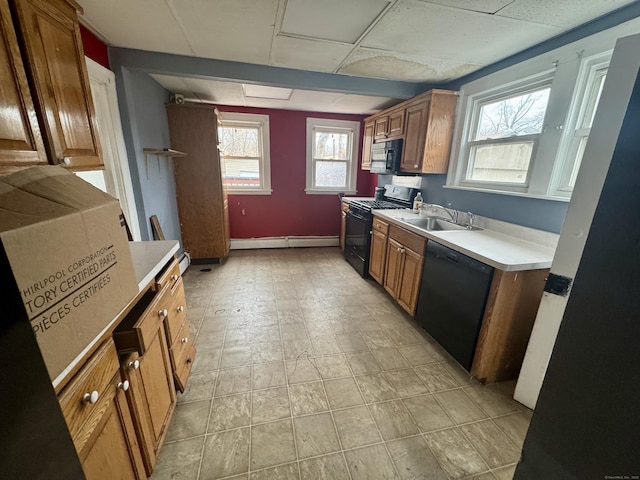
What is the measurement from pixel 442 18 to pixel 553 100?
99 cm

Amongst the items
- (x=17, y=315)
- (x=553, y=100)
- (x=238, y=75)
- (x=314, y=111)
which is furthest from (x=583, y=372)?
(x=314, y=111)

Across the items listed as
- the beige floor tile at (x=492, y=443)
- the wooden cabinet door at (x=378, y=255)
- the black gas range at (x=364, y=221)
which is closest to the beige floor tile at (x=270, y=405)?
the beige floor tile at (x=492, y=443)

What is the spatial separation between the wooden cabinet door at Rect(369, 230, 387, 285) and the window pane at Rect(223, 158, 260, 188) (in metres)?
2.32

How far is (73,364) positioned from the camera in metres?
0.70

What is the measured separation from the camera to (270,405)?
1.58 meters

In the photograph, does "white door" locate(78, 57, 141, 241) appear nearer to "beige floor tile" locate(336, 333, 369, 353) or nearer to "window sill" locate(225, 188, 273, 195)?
"window sill" locate(225, 188, 273, 195)

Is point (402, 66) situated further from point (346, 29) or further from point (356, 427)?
point (356, 427)

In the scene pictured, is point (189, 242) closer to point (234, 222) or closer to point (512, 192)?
point (234, 222)

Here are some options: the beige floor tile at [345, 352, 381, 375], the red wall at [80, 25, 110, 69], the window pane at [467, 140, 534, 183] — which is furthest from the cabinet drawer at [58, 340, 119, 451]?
the window pane at [467, 140, 534, 183]

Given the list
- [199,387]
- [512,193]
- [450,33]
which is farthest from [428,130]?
[199,387]

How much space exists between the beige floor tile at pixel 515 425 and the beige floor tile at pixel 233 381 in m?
1.55

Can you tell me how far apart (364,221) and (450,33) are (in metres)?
1.97

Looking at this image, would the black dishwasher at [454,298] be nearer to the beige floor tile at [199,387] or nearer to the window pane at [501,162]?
the window pane at [501,162]

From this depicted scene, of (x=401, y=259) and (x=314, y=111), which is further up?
(x=314, y=111)
